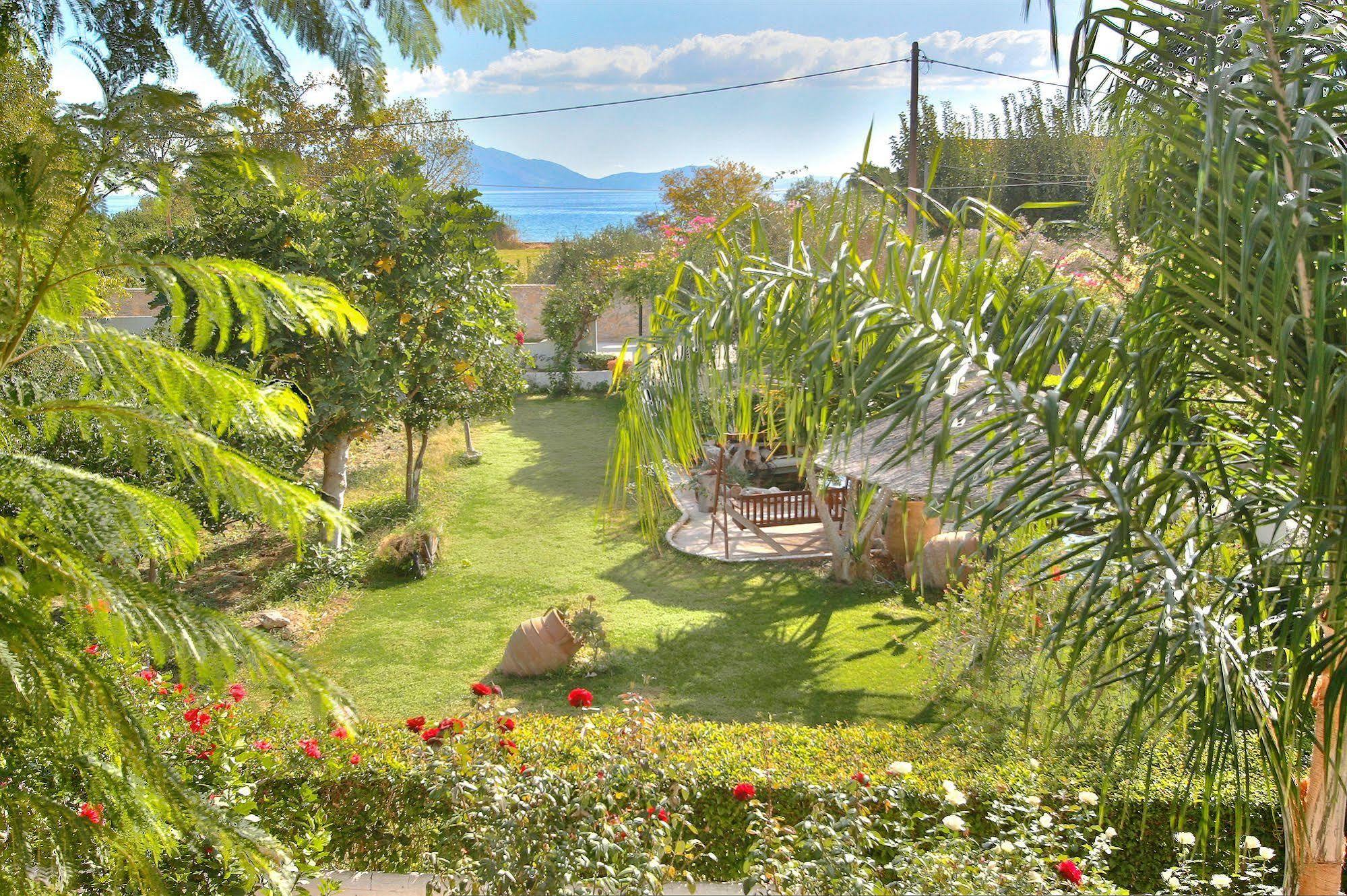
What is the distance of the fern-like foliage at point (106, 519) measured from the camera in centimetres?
198

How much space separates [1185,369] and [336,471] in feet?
28.9

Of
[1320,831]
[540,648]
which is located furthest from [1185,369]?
[540,648]

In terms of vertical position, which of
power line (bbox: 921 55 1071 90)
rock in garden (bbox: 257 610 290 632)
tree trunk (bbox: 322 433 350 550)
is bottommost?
rock in garden (bbox: 257 610 290 632)

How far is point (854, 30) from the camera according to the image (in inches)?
3209

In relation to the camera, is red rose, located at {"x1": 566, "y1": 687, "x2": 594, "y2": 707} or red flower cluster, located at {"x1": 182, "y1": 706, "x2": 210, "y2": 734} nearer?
red rose, located at {"x1": 566, "y1": 687, "x2": 594, "y2": 707}

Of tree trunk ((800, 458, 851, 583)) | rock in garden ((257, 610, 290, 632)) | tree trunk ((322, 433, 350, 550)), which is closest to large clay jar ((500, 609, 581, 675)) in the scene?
rock in garden ((257, 610, 290, 632))

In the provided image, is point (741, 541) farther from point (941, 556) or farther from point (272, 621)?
point (272, 621)

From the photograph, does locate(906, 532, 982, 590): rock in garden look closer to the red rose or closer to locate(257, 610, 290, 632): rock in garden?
the red rose

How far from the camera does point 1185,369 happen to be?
245cm

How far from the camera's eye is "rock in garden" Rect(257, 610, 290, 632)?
816cm

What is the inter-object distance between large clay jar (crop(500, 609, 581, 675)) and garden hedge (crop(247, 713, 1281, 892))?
2.64m

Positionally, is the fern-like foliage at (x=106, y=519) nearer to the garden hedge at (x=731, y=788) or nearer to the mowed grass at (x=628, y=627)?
the garden hedge at (x=731, y=788)

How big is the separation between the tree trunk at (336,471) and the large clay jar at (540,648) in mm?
2912

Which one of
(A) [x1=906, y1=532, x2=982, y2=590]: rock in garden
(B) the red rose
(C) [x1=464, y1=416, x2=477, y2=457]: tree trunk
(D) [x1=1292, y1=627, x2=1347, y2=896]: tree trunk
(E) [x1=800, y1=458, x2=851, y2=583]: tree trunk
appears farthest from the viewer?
(C) [x1=464, y1=416, x2=477, y2=457]: tree trunk
